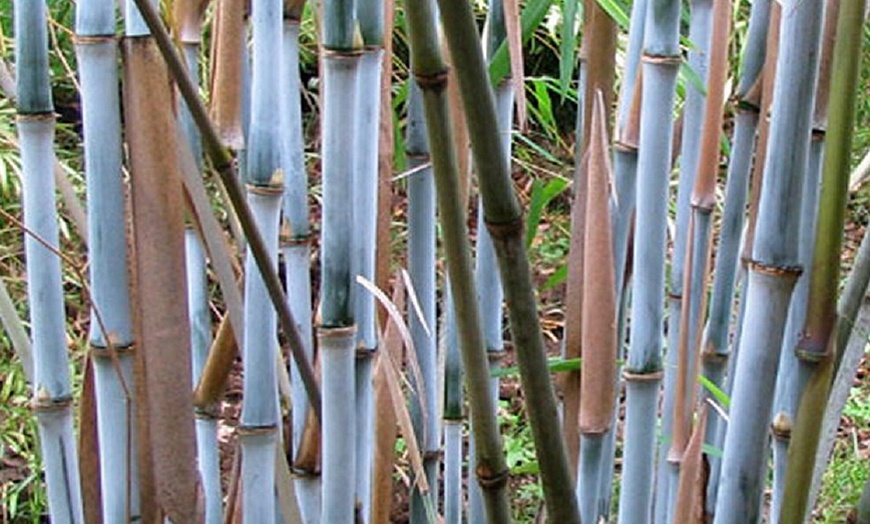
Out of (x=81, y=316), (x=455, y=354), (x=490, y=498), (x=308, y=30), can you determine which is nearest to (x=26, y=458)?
(x=81, y=316)

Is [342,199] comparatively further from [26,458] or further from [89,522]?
[26,458]

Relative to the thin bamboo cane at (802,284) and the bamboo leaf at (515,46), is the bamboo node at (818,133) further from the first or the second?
the bamboo leaf at (515,46)

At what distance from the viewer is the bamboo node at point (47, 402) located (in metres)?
0.79

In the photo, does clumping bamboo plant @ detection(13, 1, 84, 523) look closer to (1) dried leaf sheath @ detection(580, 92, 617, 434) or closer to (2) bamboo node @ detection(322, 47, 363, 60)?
(2) bamboo node @ detection(322, 47, 363, 60)

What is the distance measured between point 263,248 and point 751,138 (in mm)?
334

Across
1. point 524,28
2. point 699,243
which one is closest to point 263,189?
point 524,28

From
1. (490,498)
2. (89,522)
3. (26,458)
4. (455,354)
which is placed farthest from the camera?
(26,458)

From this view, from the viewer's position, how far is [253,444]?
0.77m

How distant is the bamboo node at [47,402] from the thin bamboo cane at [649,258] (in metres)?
0.31

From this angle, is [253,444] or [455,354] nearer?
[253,444]

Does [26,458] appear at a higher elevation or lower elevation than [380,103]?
lower

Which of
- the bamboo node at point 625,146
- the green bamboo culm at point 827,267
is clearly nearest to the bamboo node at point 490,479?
the green bamboo culm at point 827,267

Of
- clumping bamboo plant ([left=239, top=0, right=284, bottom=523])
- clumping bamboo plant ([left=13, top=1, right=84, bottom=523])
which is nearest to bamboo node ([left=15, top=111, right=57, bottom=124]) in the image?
clumping bamboo plant ([left=13, top=1, right=84, bottom=523])

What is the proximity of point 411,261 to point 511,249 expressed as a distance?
48 cm
